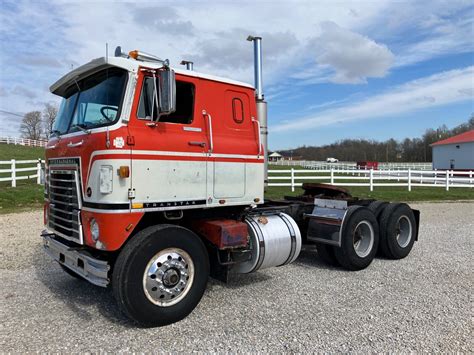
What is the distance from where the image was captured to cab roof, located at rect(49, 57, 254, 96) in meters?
4.54

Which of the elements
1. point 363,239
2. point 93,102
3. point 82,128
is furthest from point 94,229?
point 363,239

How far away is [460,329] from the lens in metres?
4.45

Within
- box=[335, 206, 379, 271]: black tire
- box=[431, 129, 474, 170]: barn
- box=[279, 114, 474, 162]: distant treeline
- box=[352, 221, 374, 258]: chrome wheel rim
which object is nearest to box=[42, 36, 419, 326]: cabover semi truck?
box=[335, 206, 379, 271]: black tire

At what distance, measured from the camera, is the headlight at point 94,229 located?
4.40 m

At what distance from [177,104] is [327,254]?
388cm

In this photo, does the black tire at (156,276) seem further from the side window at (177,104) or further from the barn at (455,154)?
the barn at (455,154)

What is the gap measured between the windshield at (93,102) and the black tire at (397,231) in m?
5.35

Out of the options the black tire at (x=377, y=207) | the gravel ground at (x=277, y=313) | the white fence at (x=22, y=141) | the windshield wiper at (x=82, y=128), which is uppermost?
Answer: the white fence at (x=22, y=141)

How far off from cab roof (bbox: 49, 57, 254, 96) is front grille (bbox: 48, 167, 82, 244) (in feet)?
3.84

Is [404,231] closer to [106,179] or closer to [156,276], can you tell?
[156,276]

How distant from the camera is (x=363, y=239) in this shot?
7227 mm

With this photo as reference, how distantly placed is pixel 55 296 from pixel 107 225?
201cm

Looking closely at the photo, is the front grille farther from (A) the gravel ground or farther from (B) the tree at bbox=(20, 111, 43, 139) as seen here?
(B) the tree at bbox=(20, 111, 43, 139)

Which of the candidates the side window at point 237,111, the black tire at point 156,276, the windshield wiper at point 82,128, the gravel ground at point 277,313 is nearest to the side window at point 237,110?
the side window at point 237,111
